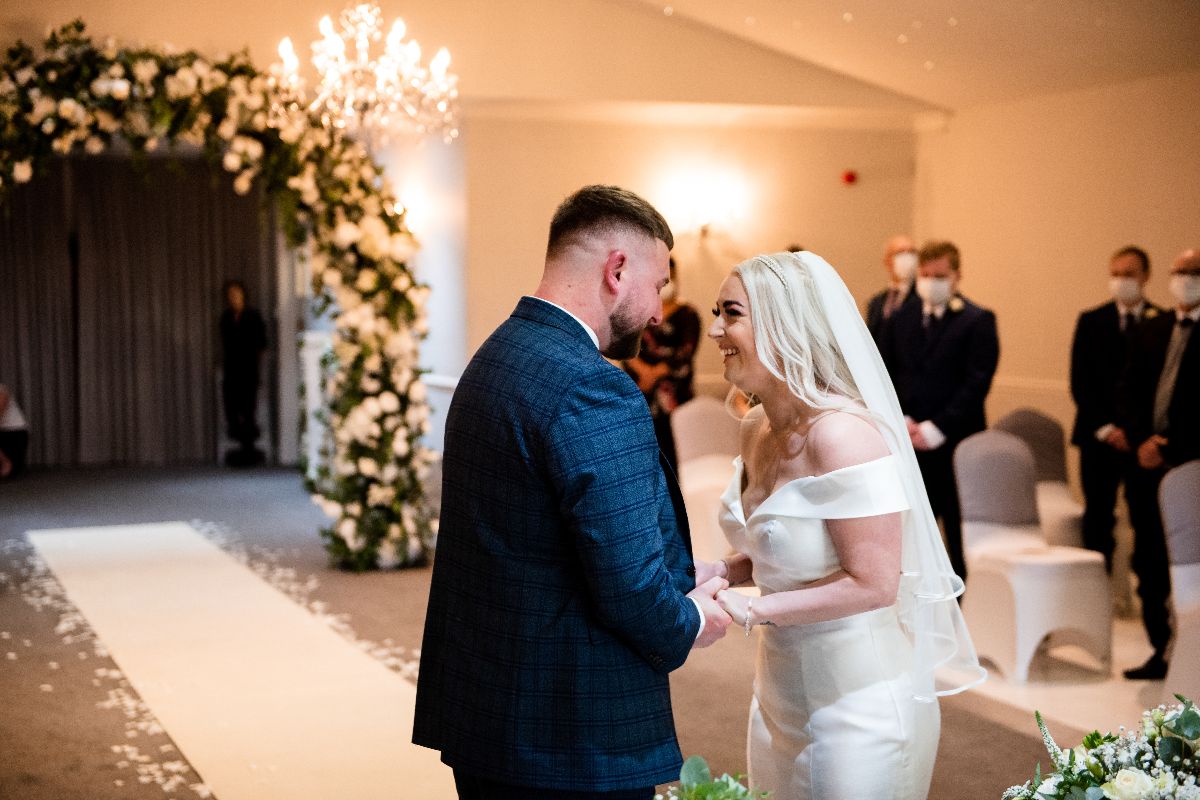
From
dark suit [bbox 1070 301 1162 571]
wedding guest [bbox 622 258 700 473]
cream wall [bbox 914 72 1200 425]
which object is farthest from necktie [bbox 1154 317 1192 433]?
wedding guest [bbox 622 258 700 473]

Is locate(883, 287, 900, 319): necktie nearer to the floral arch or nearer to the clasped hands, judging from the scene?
the floral arch

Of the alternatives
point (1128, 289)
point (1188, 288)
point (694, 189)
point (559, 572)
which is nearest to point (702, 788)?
point (559, 572)

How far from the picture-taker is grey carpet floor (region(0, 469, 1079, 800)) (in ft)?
14.7

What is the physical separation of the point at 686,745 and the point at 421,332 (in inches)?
152

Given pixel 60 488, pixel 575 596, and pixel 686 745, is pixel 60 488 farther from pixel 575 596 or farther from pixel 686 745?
pixel 575 596

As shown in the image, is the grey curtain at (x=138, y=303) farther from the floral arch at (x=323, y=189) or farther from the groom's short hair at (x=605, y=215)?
the groom's short hair at (x=605, y=215)

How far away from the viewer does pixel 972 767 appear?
4.57 m

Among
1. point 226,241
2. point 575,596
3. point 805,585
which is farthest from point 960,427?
point 226,241

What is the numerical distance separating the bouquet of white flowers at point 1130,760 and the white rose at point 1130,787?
1 centimetres

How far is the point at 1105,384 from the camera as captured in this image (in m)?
7.02

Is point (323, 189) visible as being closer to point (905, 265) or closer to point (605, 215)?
point (905, 265)

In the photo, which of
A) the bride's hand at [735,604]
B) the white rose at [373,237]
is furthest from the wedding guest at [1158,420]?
the white rose at [373,237]

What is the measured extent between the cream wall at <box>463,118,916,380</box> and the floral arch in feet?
5.38

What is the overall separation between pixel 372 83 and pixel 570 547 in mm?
5636
